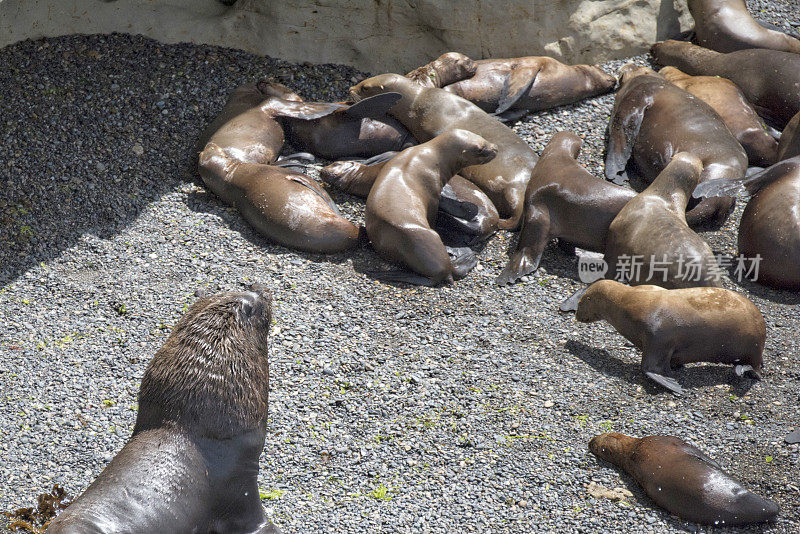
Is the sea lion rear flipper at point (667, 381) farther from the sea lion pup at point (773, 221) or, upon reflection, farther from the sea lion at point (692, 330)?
Result: the sea lion pup at point (773, 221)

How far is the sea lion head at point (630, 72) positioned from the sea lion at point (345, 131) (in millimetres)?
2475

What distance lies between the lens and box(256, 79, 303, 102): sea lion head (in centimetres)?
784

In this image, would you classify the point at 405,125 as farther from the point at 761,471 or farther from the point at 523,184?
the point at 761,471

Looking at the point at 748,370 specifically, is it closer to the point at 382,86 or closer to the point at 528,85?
the point at 528,85

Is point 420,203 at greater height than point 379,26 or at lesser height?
lesser

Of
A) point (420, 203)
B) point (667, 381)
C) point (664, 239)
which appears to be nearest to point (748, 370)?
point (667, 381)

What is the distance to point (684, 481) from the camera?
4.23 m

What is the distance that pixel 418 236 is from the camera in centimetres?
621

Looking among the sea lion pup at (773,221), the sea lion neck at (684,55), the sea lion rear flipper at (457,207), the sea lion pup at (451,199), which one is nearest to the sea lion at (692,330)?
the sea lion pup at (773,221)

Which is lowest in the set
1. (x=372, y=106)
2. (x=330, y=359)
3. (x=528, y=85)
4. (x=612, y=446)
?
(x=330, y=359)

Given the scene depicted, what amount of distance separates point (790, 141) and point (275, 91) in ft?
15.4

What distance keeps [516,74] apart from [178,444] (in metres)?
5.68

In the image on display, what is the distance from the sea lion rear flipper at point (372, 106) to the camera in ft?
24.2

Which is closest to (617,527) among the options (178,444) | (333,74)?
(178,444)
